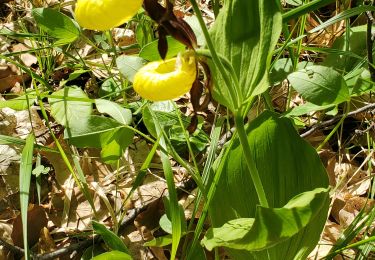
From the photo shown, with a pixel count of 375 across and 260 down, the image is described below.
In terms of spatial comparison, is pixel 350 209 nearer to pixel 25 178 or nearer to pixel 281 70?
pixel 281 70

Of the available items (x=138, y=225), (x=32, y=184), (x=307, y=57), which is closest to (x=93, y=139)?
(x=138, y=225)

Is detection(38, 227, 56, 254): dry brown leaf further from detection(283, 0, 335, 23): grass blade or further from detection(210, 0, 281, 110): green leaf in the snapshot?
detection(283, 0, 335, 23): grass blade

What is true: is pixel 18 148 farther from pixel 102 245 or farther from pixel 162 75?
pixel 162 75

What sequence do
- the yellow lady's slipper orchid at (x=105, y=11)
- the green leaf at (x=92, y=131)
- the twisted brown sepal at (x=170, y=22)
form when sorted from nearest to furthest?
the yellow lady's slipper orchid at (x=105, y=11) < the twisted brown sepal at (x=170, y=22) < the green leaf at (x=92, y=131)

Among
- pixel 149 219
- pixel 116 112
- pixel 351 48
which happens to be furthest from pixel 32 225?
pixel 351 48

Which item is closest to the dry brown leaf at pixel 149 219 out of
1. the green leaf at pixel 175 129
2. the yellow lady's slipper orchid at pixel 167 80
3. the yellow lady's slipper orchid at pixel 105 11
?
the green leaf at pixel 175 129

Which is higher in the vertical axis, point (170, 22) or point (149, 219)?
point (170, 22)

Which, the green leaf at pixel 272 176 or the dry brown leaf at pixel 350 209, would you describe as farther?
the dry brown leaf at pixel 350 209

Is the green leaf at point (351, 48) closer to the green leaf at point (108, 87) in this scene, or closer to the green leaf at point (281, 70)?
the green leaf at point (281, 70)
